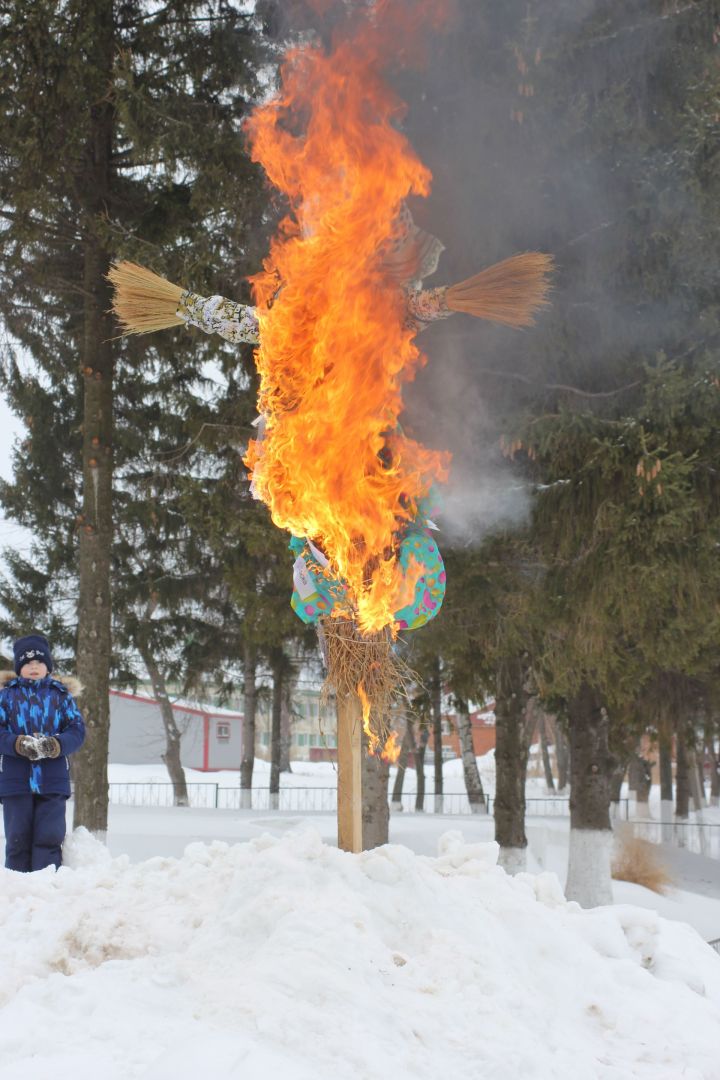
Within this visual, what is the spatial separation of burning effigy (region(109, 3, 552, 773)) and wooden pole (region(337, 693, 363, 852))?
0.22 feet

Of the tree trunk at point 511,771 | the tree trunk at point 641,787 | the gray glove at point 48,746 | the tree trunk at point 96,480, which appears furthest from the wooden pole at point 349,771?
the tree trunk at point 641,787

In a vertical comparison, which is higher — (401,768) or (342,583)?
(342,583)

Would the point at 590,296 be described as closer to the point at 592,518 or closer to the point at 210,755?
the point at 592,518

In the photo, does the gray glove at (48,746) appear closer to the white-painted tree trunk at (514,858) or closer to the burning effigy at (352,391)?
the burning effigy at (352,391)

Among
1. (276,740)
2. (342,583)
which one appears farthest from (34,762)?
(276,740)

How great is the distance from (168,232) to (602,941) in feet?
26.1

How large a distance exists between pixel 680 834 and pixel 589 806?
12766mm

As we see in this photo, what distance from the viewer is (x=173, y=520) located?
17203 mm

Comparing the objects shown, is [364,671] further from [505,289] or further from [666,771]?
[666,771]

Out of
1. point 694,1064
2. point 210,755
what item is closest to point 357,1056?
point 694,1064

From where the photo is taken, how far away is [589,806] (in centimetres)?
1248

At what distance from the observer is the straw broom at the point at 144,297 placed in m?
5.13

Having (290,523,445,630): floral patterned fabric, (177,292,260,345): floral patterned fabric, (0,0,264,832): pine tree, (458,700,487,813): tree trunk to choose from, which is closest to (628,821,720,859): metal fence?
(458,700,487,813): tree trunk

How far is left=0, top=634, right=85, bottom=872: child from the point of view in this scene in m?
5.78
